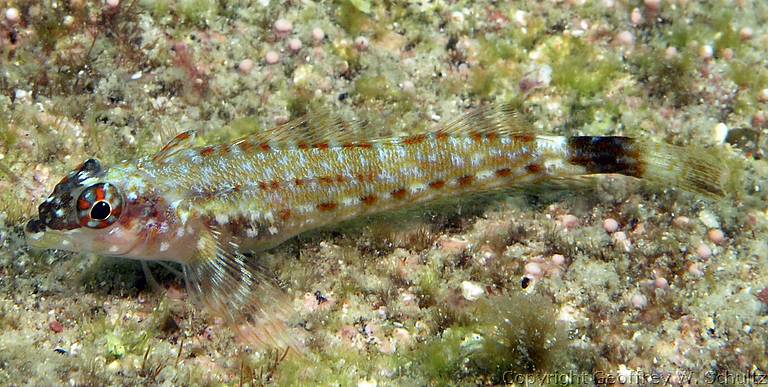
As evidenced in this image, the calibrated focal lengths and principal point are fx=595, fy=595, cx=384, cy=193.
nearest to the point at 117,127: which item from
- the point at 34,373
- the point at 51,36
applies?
the point at 51,36

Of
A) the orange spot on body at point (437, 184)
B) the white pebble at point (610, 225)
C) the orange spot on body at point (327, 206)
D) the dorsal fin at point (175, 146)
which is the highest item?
the dorsal fin at point (175, 146)

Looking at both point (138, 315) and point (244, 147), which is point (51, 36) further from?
point (138, 315)

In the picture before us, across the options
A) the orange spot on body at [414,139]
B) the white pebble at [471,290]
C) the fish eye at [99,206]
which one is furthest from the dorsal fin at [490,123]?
the fish eye at [99,206]

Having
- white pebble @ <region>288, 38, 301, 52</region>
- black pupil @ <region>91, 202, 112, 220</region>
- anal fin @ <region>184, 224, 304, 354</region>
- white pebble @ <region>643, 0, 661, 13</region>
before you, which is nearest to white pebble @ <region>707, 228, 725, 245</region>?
white pebble @ <region>643, 0, 661, 13</region>

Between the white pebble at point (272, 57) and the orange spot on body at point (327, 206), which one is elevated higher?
the white pebble at point (272, 57)

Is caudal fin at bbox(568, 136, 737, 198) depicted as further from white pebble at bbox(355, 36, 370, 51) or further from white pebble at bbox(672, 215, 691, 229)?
white pebble at bbox(355, 36, 370, 51)

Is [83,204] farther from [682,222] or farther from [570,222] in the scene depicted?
[682,222]

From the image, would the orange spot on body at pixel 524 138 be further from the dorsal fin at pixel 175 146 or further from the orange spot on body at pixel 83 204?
the orange spot on body at pixel 83 204
